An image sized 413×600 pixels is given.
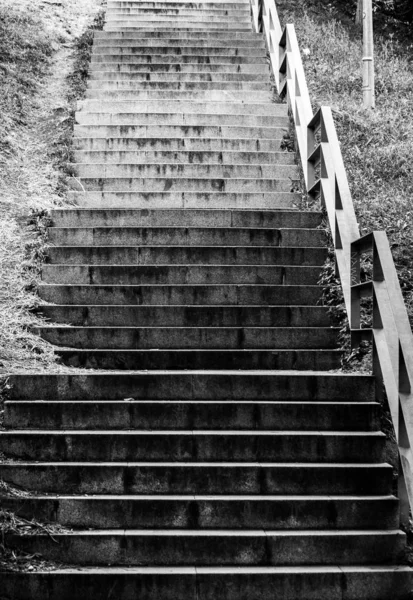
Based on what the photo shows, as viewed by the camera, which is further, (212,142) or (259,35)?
(259,35)

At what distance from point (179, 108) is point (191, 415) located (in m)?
6.01

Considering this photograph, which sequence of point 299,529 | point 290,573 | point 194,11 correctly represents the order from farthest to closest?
point 194,11, point 299,529, point 290,573

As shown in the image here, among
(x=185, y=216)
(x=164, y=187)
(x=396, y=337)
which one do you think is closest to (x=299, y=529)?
(x=396, y=337)

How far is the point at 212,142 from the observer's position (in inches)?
378

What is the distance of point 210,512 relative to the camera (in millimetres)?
5000

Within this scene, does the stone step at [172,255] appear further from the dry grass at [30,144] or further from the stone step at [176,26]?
the stone step at [176,26]

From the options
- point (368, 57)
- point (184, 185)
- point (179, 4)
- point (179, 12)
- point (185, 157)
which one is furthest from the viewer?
point (179, 4)

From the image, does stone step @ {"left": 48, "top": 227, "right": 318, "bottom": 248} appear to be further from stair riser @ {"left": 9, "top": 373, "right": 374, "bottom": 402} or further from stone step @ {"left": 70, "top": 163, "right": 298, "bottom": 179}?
stair riser @ {"left": 9, "top": 373, "right": 374, "bottom": 402}


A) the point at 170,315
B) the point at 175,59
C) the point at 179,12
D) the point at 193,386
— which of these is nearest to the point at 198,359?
the point at 193,386

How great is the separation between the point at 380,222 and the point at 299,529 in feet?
13.2

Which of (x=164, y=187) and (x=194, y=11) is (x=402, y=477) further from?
(x=194, y=11)

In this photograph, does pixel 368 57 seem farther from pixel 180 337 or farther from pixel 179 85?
pixel 180 337

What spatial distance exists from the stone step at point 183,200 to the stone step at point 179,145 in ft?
3.42

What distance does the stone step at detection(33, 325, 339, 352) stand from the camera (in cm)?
634
